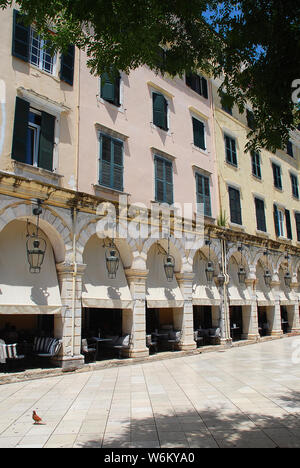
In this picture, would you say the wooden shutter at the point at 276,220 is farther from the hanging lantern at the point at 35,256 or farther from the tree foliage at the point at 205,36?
the tree foliage at the point at 205,36

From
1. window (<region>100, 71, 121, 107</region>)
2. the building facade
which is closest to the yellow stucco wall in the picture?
the building facade

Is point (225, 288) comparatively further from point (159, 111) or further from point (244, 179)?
point (159, 111)

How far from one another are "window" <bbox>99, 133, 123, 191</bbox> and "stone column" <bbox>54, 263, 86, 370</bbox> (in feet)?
10.6

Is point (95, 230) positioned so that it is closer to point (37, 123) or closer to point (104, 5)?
point (37, 123)

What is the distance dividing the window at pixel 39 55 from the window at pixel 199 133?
7.46 metres

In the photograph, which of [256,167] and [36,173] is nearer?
[36,173]

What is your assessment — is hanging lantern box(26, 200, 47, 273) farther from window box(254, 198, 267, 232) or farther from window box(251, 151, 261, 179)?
window box(251, 151, 261, 179)

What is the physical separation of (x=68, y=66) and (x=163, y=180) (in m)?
5.30

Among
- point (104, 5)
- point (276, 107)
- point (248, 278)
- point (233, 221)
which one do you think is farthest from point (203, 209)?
point (104, 5)

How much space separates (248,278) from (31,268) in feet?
39.0

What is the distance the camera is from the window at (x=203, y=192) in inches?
659

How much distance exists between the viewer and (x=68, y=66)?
1254 centimetres

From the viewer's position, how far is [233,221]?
18.6 meters

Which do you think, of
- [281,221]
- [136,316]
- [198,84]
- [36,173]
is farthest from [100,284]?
[281,221]
